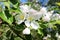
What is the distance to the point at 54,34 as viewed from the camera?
794mm

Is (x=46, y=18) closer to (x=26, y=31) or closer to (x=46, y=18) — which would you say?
(x=46, y=18)

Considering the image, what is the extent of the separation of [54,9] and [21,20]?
241 millimetres

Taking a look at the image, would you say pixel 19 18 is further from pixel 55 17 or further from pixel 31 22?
pixel 55 17

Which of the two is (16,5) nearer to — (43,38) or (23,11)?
(23,11)

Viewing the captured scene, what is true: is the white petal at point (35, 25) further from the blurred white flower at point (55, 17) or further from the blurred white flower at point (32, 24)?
the blurred white flower at point (55, 17)

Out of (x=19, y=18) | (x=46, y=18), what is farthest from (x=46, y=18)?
(x=19, y=18)

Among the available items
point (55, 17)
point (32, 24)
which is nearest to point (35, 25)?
point (32, 24)

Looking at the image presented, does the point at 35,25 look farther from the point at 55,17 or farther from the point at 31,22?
the point at 55,17

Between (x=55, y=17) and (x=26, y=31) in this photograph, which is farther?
(x=55, y=17)

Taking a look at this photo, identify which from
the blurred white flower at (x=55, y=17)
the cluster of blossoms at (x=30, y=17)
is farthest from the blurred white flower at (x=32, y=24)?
the blurred white flower at (x=55, y=17)

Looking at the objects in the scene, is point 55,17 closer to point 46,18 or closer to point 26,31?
point 46,18

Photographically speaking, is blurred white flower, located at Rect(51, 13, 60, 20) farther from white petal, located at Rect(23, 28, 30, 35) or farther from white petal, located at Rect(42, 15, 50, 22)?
white petal, located at Rect(23, 28, 30, 35)

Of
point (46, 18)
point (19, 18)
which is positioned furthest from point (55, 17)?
point (19, 18)

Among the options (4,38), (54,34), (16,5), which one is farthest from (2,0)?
(54,34)
